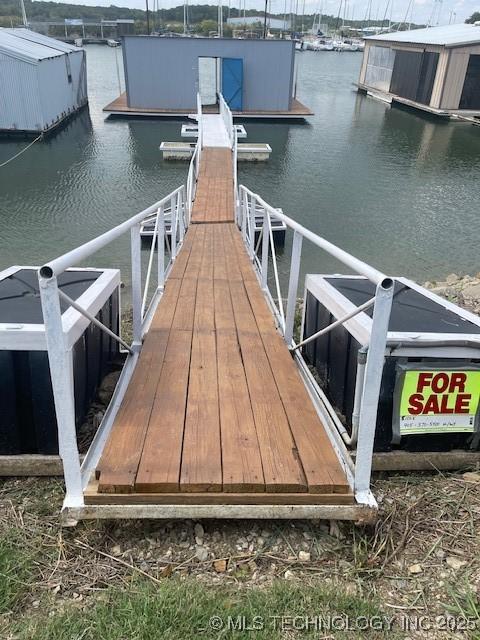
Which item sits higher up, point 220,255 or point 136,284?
point 136,284

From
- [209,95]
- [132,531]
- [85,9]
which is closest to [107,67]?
[209,95]

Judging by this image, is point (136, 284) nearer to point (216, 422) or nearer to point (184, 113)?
point (216, 422)

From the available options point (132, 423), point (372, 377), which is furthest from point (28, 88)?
point (372, 377)

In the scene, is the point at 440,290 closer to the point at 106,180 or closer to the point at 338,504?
the point at 338,504

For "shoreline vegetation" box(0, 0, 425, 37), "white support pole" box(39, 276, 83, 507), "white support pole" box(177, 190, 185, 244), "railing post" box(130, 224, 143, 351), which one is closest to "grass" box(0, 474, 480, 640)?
"white support pole" box(39, 276, 83, 507)

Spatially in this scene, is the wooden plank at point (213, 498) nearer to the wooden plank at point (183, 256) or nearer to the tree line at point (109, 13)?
the wooden plank at point (183, 256)

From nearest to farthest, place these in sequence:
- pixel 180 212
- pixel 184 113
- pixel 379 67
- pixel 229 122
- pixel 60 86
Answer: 1. pixel 180 212
2. pixel 229 122
3. pixel 60 86
4. pixel 184 113
5. pixel 379 67

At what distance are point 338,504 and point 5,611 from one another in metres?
1.38

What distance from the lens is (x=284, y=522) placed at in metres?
2.41

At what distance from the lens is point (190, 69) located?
84.1 ft

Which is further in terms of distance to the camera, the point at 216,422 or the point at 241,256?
the point at 241,256

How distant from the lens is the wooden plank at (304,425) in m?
2.30

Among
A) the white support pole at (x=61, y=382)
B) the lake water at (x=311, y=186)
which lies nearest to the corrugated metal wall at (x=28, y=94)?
the lake water at (x=311, y=186)

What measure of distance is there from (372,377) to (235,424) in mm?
818
